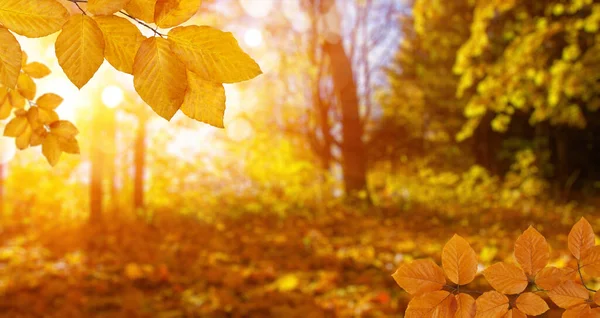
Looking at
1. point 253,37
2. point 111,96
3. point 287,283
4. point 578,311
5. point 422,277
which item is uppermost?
point 253,37

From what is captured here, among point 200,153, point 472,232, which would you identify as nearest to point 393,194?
point 472,232

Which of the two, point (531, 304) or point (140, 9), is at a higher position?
point (140, 9)

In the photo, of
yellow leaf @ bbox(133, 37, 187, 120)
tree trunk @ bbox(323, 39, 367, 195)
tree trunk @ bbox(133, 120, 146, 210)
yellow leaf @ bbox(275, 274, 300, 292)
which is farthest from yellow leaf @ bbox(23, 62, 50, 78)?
tree trunk @ bbox(133, 120, 146, 210)

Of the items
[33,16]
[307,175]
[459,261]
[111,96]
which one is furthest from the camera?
[307,175]

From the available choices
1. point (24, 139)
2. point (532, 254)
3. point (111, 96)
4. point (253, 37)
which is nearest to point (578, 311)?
point (532, 254)

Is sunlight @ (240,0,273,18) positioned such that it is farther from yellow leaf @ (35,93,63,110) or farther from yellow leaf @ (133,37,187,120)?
yellow leaf @ (133,37,187,120)

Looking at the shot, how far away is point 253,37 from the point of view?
39.8 ft

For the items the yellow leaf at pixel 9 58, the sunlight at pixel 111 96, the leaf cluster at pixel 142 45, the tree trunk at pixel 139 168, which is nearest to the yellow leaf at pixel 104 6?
the leaf cluster at pixel 142 45

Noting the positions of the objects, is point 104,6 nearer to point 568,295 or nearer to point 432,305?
point 432,305

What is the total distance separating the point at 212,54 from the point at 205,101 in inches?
3.5

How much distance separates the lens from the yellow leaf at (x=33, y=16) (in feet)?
2.66

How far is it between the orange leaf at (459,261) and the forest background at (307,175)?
557mm

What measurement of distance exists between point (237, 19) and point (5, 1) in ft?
36.9

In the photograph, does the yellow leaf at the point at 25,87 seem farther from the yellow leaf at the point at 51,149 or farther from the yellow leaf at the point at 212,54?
the yellow leaf at the point at 212,54
